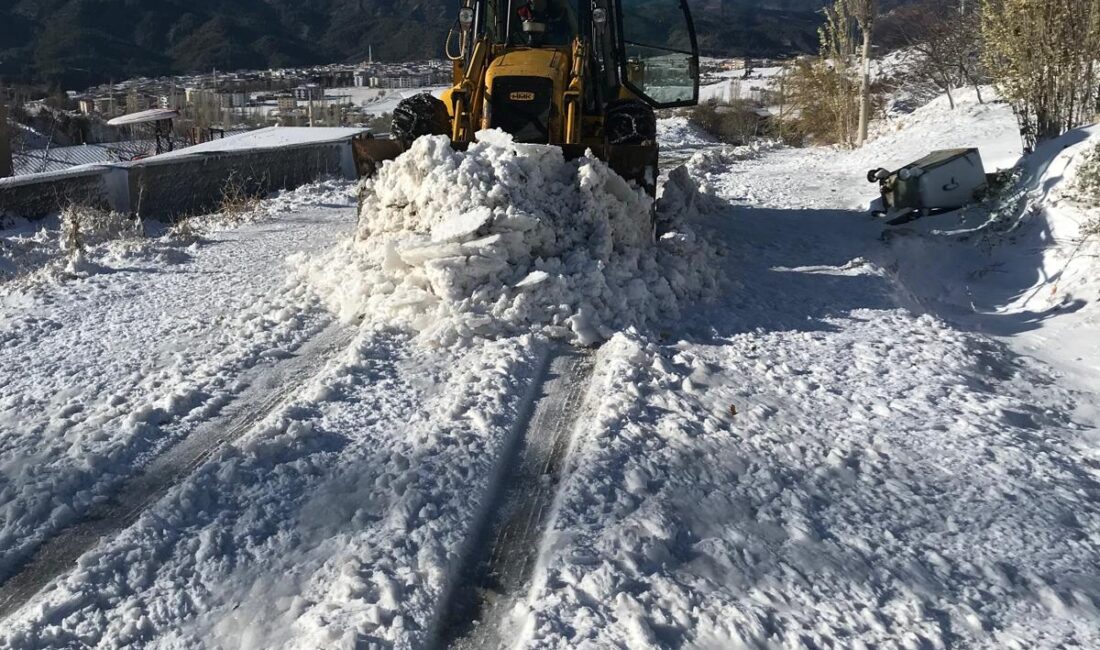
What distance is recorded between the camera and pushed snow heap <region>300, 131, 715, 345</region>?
16.6 feet

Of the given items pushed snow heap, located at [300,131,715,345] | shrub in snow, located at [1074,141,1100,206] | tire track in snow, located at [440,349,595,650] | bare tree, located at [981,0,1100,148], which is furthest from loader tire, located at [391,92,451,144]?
bare tree, located at [981,0,1100,148]

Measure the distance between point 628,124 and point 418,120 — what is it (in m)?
1.82

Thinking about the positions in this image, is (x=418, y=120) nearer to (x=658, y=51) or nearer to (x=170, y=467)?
(x=658, y=51)

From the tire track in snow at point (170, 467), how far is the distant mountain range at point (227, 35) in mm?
62961

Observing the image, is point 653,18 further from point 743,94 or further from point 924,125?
point 743,94

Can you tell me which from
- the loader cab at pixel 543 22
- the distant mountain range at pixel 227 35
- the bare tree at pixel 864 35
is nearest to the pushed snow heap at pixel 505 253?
the loader cab at pixel 543 22

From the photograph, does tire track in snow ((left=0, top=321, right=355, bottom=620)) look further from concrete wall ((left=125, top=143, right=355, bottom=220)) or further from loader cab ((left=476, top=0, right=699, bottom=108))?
concrete wall ((left=125, top=143, right=355, bottom=220))

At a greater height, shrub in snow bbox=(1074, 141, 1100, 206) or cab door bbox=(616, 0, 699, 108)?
cab door bbox=(616, 0, 699, 108)

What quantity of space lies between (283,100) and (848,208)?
37939 millimetres

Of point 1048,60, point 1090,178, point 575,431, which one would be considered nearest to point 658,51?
point 1090,178

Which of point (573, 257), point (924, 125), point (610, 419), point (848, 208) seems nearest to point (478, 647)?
point (610, 419)

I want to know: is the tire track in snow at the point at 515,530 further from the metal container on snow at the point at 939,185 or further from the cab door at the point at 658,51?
the metal container on snow at the point at 939,185

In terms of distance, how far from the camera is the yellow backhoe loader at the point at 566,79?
6.63 m

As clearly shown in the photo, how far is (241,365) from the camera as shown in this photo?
15.0 ft
